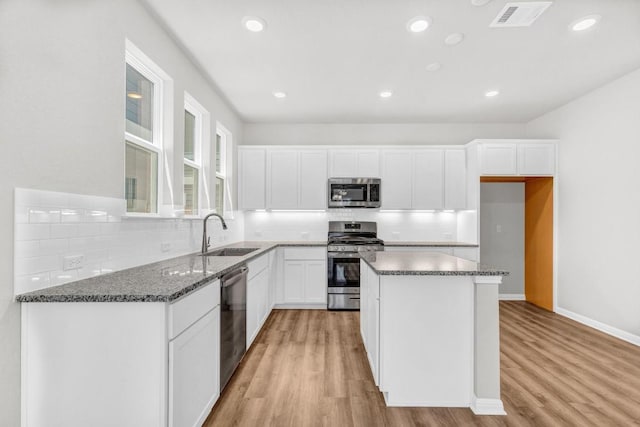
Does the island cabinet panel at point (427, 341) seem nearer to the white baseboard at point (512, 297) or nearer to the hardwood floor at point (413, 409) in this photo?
the hardwood floor at point (413, 409)

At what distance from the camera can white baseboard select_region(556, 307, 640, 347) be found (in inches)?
132

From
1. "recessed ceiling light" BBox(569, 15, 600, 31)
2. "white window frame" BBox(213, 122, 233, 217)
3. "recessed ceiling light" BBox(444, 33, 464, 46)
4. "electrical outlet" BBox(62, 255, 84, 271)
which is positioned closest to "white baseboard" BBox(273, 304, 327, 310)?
"white window frame" BBox(213, 122, 233, 217)

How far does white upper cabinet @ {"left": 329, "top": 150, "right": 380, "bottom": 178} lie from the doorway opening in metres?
1.68

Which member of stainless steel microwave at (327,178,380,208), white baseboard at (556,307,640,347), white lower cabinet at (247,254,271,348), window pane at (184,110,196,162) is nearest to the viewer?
white lower cabinet at (247,254,271,348)

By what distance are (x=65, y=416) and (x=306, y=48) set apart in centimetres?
300

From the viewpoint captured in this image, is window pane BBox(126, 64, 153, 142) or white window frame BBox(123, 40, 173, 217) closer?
window pane BBox(126, 64, 153, 142)

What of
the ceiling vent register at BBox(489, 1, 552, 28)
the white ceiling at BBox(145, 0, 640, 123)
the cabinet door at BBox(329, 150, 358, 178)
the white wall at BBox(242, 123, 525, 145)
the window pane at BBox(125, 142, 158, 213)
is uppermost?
the white ceiling at BBox(145, 0, 640, 123)

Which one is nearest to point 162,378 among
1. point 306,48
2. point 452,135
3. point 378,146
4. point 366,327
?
point 366,327

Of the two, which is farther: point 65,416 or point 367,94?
point 367,94

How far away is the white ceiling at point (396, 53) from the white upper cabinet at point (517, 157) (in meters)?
0.52

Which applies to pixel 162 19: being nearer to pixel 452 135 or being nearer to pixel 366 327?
pixel 366 327

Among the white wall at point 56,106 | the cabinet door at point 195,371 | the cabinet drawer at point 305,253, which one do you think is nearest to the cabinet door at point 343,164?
the cabinet drawer at point 305,253

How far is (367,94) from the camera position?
4.04 m

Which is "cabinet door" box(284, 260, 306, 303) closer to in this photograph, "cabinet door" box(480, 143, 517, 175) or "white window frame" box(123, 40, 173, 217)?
"white window frame" box(123, 40, 173, 217)
